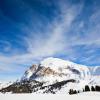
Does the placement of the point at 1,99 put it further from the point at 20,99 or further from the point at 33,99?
the point at 33,99

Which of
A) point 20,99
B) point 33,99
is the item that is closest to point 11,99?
point 20,99

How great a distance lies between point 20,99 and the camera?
2880 centimetres

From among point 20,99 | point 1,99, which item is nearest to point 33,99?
point 20,99

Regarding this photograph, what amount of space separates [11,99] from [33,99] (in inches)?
136

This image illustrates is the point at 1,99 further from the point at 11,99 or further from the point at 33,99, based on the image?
the point at 33,99

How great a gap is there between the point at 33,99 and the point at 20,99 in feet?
6.84

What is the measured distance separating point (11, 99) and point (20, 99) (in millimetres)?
1400

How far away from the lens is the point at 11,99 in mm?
28734

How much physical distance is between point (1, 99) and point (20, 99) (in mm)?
2911

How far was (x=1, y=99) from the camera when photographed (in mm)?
28453

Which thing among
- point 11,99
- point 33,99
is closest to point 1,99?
point 11,99

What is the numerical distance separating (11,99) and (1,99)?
4.98 feet

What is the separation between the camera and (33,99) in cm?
2942
